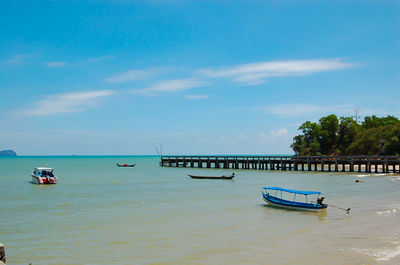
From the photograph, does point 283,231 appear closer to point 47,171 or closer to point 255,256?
point 255,256

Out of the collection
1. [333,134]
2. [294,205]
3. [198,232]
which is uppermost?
[333,134]

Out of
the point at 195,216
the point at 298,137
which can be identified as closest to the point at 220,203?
the point at 195,216

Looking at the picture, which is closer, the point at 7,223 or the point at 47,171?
the point at 7,223

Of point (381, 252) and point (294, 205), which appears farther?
point (294, 205)

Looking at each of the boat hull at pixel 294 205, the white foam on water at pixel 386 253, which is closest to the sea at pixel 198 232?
the white foam on water at pixel 386 253

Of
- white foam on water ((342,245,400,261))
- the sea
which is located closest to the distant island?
the sea

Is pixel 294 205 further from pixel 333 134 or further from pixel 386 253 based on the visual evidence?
pixel 333 134

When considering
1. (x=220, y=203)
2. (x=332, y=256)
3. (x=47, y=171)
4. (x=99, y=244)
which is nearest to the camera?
(x=332, y=256)

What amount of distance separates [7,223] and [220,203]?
15969 millimetres

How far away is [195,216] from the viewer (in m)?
25.0

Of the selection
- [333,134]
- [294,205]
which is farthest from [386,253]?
[333,134]

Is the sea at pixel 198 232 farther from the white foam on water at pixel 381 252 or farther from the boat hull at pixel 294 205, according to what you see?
the boat hull at pixel 294 205

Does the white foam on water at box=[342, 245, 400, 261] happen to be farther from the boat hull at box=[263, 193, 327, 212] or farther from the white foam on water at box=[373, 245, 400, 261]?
the boat hull at box=[263, 193, 327, 212]

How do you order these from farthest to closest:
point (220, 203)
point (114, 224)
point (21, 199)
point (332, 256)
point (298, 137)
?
point (298, 137)
point (21, 199)
point (220, 203)
point (114, 224)
point (332, 256)
